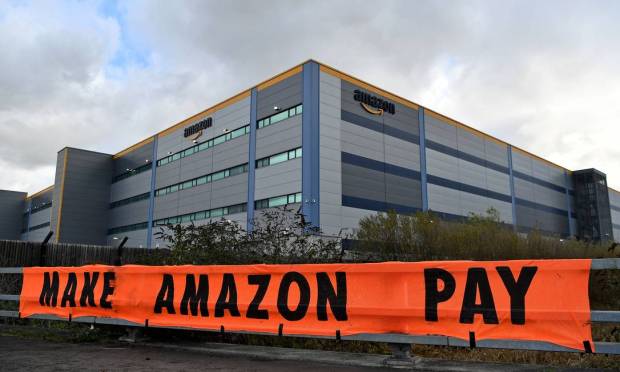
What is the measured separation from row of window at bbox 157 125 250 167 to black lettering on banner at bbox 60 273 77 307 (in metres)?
36.3

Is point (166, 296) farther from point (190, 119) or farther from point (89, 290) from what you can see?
point (190, 119)

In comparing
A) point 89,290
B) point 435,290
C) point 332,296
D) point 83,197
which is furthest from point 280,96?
point 83,197

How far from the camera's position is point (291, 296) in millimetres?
6695

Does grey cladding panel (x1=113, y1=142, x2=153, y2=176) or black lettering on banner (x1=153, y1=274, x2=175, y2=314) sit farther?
grey cladding panel (x1=113, y1=142, x2=153, y2=176)

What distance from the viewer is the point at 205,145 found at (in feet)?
165

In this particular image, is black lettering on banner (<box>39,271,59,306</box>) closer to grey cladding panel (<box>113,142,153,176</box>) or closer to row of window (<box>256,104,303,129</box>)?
row of window (<box>256,104,303,129</box>)

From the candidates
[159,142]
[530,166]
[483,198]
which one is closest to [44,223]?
[159,142]

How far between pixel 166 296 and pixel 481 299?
483cm

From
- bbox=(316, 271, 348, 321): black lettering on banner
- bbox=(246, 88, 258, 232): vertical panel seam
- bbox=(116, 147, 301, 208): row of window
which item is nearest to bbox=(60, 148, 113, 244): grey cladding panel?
bbox=(116, 147, 301, 208): row of window

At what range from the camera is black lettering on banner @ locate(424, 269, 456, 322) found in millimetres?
5716

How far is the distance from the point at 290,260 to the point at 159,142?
5206 centimetres

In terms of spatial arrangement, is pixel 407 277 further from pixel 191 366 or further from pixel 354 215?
pixel 354 215

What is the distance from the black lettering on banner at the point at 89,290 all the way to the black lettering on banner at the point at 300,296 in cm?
374

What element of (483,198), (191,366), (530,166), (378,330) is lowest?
(191,366)
